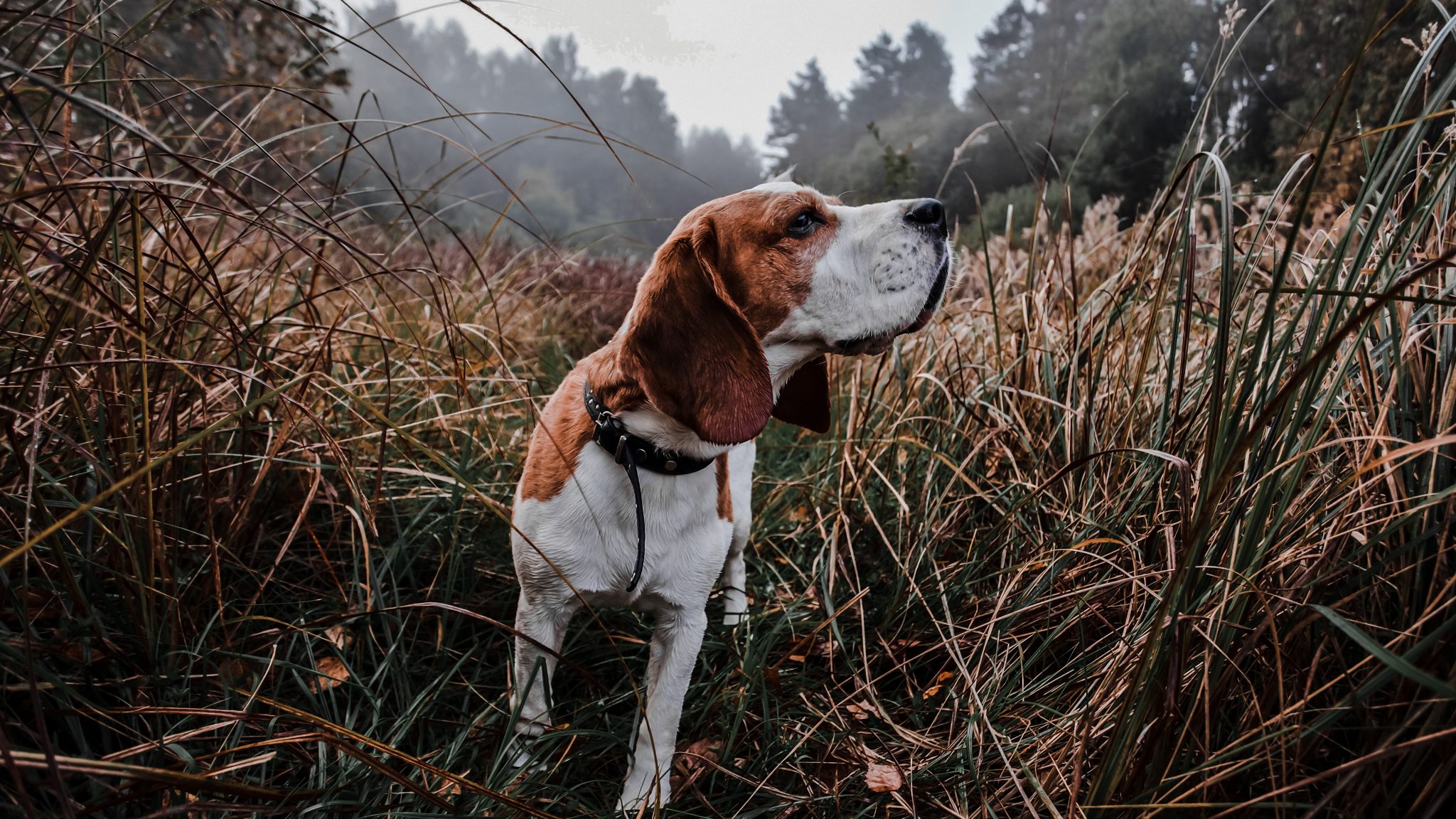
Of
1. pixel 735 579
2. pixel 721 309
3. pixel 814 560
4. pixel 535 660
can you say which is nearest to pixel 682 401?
pixel 721 309

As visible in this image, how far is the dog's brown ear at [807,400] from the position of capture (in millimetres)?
2176

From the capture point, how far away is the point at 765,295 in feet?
6.02

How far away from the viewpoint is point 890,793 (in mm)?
1729

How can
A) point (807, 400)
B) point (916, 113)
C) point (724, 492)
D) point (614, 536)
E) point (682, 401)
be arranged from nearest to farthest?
point (682, 401) < point (614, 536) < point (724, 492) < point (807, 400) < point (916, 113)

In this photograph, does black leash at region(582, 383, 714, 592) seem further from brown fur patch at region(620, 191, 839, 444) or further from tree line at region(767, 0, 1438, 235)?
tree line at region(767, 0, 1438, 235)

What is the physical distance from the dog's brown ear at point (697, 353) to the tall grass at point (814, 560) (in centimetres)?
29

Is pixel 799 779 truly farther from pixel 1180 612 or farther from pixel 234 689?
pixel 234 689

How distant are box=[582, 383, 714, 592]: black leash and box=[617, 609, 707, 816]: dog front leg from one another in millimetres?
192

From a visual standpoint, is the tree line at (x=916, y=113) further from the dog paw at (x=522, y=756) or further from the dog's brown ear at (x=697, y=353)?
the dog paw at (x=522, y=756)

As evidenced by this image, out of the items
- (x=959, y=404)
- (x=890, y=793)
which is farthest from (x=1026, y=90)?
(x=890, y=793)

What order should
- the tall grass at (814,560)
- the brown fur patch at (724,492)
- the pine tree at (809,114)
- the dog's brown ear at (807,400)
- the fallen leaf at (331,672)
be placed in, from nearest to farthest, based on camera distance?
1. the tall grass at (814,560)
2. the fallen leaf at (331,672)
3. the brown fur patch at (724,492)
4. the dog's brown ear at (807,400)
5. the pine tree at (809,114)

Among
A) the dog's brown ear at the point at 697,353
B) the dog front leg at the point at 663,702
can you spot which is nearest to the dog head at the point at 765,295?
the dog's brown ear at the point at 697,353

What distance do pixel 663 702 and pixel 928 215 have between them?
1.35 m

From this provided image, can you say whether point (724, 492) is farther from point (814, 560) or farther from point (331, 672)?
point (331, 672)
